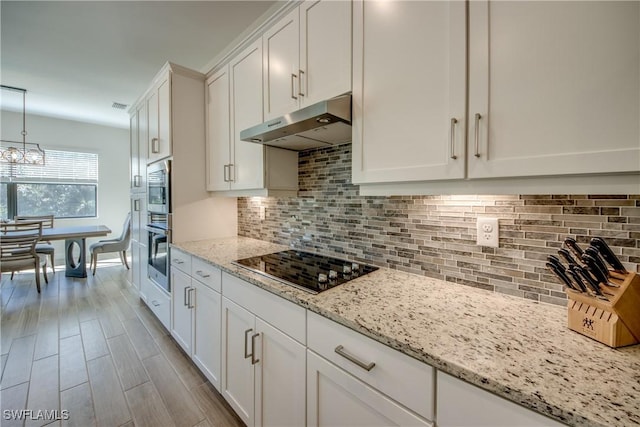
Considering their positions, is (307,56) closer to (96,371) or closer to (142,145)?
(142,145)

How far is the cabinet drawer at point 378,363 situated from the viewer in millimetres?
705

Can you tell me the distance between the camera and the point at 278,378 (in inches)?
45.4

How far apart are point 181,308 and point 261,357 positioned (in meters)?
1.07

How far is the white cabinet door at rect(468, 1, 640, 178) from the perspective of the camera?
2.15 feet

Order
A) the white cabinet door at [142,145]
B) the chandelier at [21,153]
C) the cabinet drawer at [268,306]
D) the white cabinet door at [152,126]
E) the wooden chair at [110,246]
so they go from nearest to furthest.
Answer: the cabinet drawer at [268,306] → the white cabinet door at [152,126] → the white cabinet door at [142,145] → the chandelier at [21,153] → the wooden chair at [110,246]

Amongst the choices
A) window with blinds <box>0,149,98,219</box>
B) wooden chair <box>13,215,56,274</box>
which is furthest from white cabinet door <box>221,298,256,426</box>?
window with blinds <box>0,149,98,219</box>

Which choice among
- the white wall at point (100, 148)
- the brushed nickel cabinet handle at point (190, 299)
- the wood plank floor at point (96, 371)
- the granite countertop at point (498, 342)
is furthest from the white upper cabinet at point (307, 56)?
the white wall at point (100, 148)

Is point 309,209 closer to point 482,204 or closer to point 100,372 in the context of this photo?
point 482,204

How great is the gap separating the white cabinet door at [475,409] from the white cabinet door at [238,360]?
2.91ft

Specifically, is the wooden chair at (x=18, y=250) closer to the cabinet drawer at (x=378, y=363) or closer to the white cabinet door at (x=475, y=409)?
the cabinet drawer at (x=378, y=363)

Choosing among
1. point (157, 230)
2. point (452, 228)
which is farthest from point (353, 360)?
point (157, 230)

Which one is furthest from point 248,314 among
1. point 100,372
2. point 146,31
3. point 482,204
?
point 146,31

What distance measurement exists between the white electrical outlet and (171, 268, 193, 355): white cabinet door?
69.2 inches

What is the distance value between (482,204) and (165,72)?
251cm
